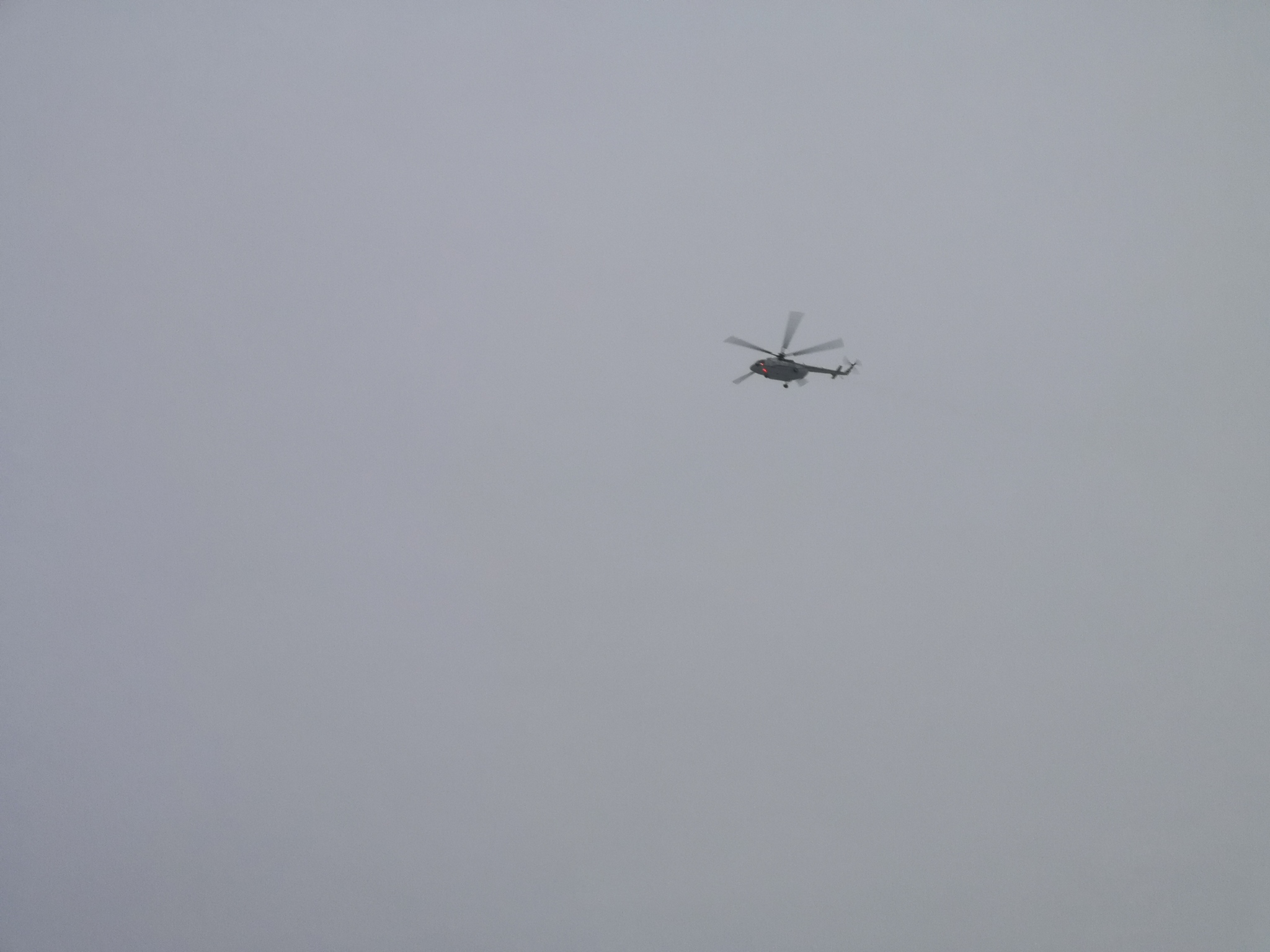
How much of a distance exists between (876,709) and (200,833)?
14.2 meters

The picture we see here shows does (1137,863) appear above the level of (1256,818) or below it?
below

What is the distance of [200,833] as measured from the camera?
1950 cm

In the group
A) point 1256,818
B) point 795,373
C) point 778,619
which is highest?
point 795,373

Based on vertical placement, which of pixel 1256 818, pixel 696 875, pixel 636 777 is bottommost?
pixel 696 875

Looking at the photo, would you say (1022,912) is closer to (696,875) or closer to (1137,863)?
(1137,863)

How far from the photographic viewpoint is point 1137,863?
63.8ft

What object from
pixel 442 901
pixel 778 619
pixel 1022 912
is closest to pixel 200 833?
pixel 442 901

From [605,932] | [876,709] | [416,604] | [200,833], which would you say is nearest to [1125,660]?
[876,709]

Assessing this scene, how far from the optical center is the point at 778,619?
20.0 metres

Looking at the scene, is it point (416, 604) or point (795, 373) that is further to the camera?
point (416, 604)

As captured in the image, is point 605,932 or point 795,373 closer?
point 795,373

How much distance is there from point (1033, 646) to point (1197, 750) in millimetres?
3852

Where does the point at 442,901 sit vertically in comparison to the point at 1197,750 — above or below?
below

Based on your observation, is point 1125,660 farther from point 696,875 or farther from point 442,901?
point 442,901
